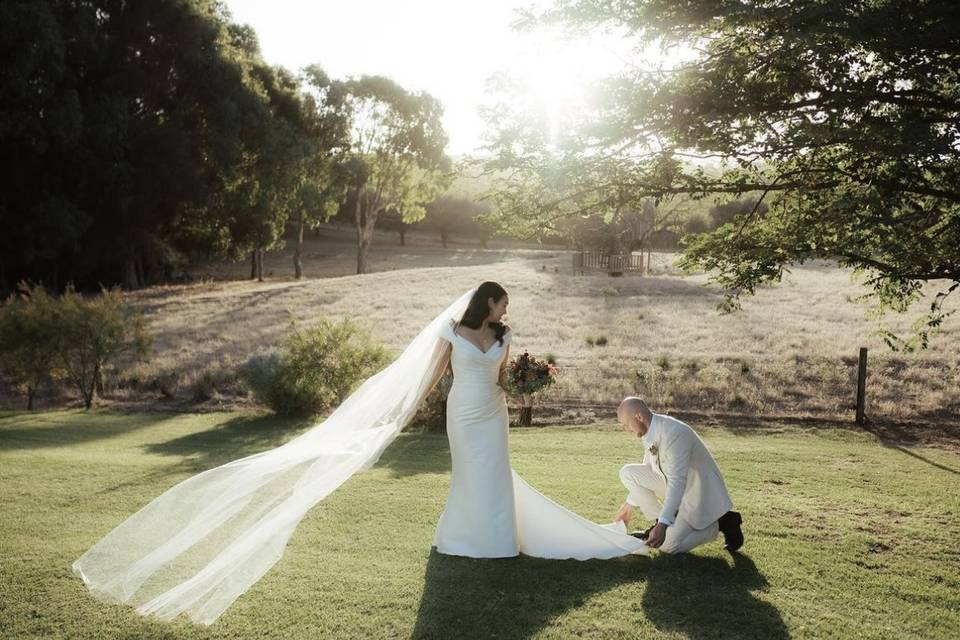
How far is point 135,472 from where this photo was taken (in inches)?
418

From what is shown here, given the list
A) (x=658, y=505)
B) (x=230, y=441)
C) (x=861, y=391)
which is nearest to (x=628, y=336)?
(x=861, y=391)

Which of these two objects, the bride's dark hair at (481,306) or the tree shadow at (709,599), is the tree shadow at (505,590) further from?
the bride's dark hair at (481,306)

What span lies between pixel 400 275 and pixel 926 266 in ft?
135

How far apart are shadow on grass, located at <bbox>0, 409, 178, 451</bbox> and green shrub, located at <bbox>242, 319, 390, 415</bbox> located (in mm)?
2353

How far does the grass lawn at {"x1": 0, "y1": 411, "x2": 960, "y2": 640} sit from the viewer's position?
5.82 metres

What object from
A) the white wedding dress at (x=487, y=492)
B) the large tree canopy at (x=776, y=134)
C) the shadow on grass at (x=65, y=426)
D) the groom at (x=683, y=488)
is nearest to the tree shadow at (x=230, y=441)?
the shadow on grass at (x=65, y=426)

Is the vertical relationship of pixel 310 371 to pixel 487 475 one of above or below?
below

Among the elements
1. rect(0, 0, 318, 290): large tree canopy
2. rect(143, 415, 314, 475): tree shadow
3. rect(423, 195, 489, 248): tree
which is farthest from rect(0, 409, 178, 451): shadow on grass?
rect(423, 195, 489, 248): tree

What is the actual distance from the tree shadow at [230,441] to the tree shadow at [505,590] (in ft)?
19.5

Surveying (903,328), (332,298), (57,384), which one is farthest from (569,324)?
(57,384)

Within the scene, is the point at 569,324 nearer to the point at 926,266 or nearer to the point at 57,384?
the point at 57,384

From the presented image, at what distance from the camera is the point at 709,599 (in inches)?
246

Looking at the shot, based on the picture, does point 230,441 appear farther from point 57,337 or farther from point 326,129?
point 326,129

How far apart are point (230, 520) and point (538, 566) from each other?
2.93 meters
